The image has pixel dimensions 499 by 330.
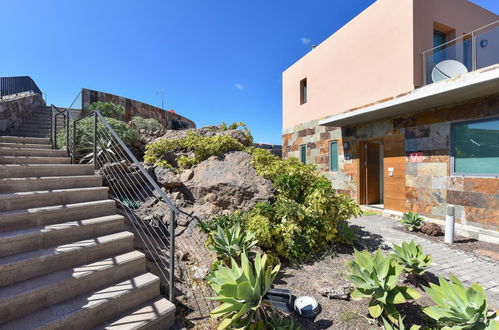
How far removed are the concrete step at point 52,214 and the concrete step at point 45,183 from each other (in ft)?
1.62

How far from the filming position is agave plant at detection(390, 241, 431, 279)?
272 cm

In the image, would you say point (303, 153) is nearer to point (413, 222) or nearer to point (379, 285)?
point (413, 222)

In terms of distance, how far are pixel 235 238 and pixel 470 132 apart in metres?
5.44

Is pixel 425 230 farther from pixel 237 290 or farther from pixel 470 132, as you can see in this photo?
pixel 237 290

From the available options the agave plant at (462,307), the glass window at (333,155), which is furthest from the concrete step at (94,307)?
the glass window at (333,155)

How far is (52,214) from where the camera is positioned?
262 cm

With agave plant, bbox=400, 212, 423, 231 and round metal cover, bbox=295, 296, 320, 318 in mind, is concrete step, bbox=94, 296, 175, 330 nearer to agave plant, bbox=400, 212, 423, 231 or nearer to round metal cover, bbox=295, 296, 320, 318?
round metal cover, bbox=295, 296, 320, 318

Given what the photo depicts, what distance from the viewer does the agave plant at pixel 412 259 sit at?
272 centimetres

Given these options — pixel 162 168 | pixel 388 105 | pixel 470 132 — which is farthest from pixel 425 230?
pixel 162 168

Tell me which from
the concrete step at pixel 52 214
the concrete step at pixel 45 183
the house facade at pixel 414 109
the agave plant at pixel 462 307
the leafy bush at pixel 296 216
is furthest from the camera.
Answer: the house facade at pixel 414 109

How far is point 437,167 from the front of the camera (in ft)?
17.4

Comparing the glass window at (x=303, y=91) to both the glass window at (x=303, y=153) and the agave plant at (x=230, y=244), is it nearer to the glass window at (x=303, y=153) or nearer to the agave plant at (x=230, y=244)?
the glass window at (x=303, y=153)

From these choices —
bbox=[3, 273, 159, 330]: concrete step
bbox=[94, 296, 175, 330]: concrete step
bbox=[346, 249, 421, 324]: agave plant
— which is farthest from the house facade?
bbox=[3, 273, 159, 330]: concrete step

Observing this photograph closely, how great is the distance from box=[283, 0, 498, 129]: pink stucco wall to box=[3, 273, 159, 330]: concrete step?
681 centimetres
